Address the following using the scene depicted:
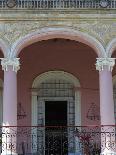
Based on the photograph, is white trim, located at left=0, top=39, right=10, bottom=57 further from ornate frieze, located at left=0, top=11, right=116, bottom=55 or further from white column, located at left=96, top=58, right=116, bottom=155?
white column, located at left=96, top=58, right=116, bottom=155

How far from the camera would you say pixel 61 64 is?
17.1 m

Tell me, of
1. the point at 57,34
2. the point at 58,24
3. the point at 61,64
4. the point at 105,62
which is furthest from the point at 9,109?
the point at 61,64

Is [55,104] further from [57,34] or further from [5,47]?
[5,47]

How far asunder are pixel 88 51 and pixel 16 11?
13.5 ft

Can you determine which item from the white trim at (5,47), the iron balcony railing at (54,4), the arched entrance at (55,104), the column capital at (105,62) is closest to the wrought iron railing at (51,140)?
the arched entrance at (55,104)

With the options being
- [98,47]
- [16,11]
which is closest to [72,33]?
[98,47]

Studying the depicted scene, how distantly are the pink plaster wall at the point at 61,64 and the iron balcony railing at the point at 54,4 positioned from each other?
2769 millimetres

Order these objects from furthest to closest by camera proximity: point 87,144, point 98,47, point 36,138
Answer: point 36,138
point 98,47
point 87,144

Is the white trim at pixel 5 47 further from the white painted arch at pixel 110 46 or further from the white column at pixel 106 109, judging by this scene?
the white painted arch at pixel 110 46

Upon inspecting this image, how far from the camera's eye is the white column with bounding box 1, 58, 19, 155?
1332cm

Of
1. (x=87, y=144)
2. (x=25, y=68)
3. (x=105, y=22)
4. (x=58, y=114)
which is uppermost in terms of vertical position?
(x=105, y=22)

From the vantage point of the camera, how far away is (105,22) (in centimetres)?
1434

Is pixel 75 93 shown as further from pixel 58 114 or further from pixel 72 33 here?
pixel 72 33

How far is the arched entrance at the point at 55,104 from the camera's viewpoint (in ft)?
54.7
